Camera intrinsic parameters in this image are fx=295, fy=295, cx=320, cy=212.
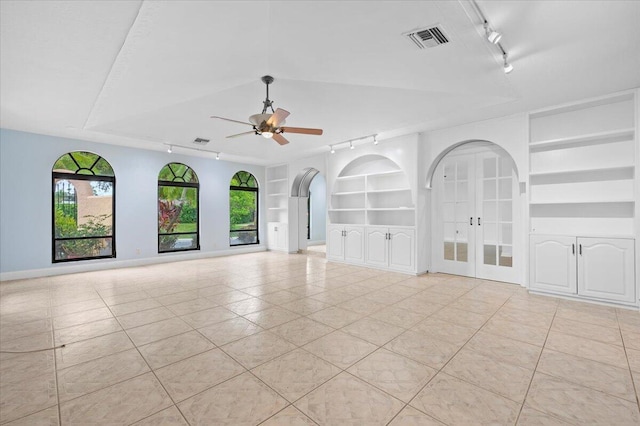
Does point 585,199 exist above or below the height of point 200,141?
below

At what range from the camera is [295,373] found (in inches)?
90.7

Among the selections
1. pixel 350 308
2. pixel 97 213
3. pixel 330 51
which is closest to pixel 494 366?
pixel 350 308

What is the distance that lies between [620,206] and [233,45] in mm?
5343

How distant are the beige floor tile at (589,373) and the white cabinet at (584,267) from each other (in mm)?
2033

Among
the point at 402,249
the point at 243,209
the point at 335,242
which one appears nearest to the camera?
the point at 402,249

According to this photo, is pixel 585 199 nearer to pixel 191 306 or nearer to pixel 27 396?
pixel 191 306

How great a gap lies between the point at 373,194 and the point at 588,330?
4553mm

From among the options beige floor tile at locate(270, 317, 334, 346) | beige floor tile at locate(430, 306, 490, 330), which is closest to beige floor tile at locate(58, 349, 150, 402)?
beige floor tile at locate(270, 317, 334, 346)

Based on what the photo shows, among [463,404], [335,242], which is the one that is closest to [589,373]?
[463,404]

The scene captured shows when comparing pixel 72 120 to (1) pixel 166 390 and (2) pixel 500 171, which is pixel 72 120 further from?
(2) pixel 500 171

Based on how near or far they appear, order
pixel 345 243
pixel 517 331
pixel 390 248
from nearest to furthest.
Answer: pixel 517 331 → pixel 390 248 → pixel 345 243

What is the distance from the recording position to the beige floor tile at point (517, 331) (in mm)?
2895

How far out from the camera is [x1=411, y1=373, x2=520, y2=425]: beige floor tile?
70.7 inches

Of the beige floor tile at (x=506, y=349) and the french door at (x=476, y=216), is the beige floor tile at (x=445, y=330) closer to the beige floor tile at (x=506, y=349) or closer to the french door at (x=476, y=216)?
the beige floor tile at (x=506, y=349)
